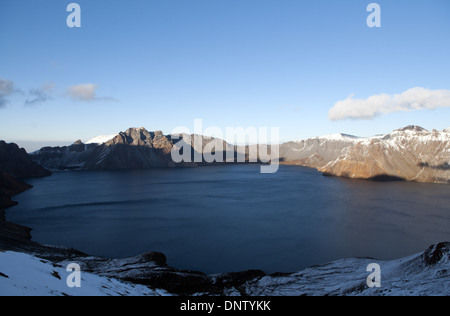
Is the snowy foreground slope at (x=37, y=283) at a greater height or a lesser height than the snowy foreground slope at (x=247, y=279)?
greater

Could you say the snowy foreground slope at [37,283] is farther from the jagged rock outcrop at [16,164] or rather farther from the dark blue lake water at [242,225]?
the jagged rock outcrop at [16,164]

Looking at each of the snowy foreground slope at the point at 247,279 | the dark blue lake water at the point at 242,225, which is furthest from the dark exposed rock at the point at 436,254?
the dark blue lake water at the point at 242,225

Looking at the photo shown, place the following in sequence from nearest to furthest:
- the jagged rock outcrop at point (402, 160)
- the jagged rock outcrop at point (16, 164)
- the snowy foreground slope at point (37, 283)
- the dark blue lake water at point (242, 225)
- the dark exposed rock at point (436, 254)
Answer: the snowy foreground slope at point (37, 283) → the dark exposed rock at point (436, 254) → the dark blue lake water at point (242, 225) → the jagged rock outcrop at point (402, 160) → the jagged rock outcrop at point (16, 164)

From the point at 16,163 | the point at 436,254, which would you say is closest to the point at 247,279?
the point at 436,254

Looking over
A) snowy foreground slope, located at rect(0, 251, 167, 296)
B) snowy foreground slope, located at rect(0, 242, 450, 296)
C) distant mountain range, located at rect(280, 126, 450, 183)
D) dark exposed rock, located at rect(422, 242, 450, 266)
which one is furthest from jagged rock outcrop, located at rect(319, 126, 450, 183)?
snowy foreground slope, located at rect(0, 251, 167, 296)

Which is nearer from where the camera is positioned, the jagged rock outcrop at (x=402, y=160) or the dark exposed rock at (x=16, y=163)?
the jagged rock outcrop at (x=402, y=160)

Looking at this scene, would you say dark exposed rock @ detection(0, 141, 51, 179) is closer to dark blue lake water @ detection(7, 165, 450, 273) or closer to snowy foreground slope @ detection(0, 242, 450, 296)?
dark blue lake water @ detection(7, 165, 450, 273)
